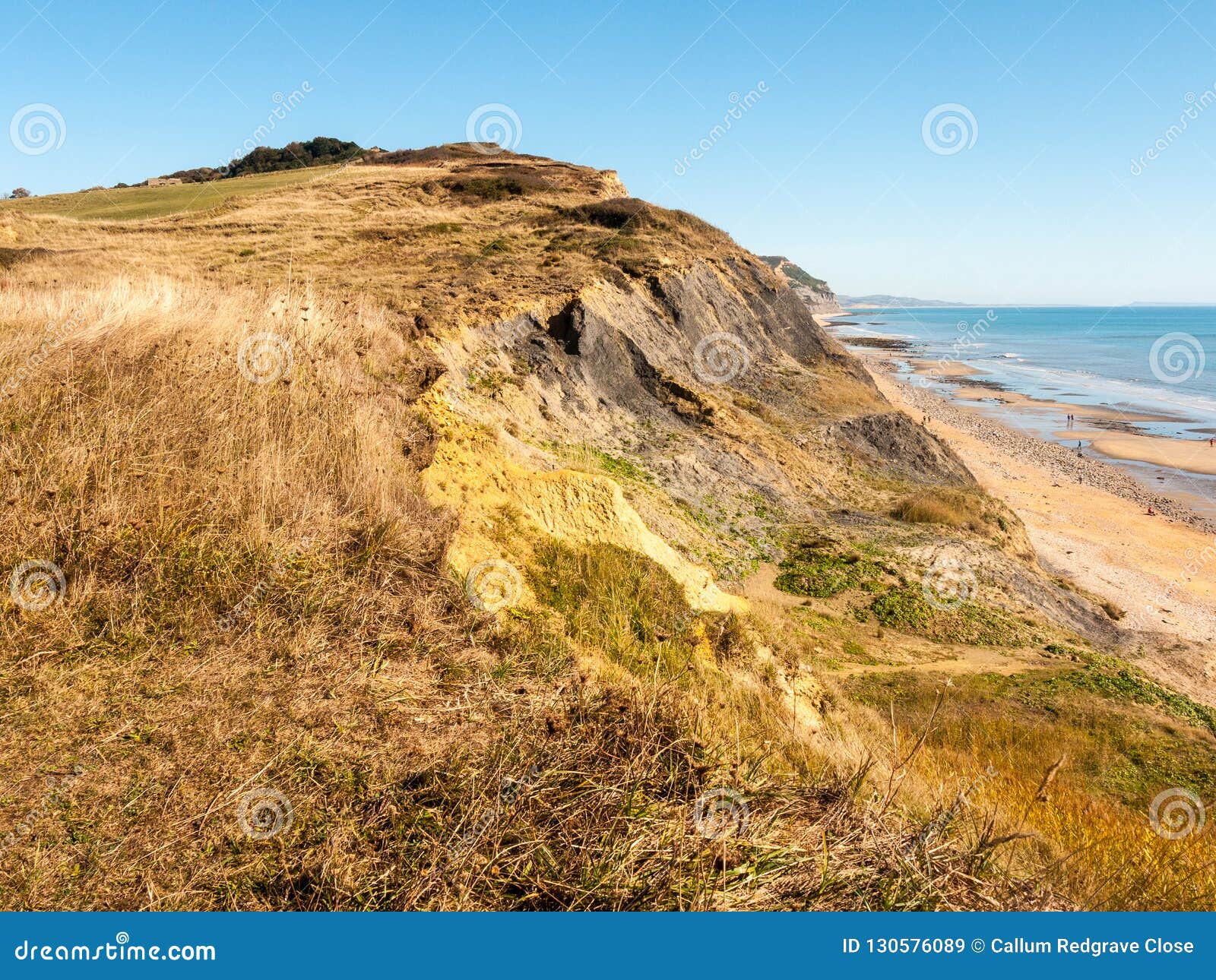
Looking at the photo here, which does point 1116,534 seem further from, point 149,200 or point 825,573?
point 149,200

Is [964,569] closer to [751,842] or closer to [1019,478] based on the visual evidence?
[751,842]

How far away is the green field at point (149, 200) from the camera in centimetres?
3056

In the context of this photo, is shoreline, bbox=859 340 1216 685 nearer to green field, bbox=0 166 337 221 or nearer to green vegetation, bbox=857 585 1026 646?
green vegetation, bbox=857 585 1026 646

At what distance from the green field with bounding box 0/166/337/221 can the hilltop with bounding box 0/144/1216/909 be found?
2176 centimetres

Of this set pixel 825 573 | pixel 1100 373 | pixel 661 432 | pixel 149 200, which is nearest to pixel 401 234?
pixel 661 432

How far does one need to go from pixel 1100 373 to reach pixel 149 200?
83370mm

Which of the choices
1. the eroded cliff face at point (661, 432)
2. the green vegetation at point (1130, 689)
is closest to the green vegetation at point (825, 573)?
the eroded cliff face at point (661, 432)

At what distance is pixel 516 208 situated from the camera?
29.6 meters

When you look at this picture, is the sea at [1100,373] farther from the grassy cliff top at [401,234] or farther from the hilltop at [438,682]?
the hilltop at [438,682]

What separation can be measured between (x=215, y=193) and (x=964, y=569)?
3811 centimetres

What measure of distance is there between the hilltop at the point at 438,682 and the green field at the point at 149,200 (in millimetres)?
21761

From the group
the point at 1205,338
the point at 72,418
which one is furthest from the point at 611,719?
the point at 1205,338

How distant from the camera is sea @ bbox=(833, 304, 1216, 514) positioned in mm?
42969

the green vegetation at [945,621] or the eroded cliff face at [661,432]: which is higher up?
the eroded cliff face at [661,432]
